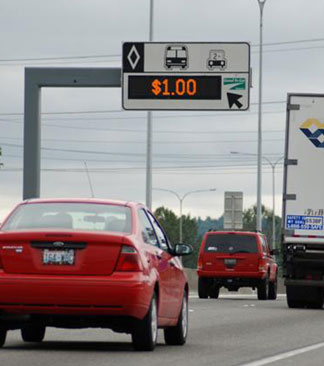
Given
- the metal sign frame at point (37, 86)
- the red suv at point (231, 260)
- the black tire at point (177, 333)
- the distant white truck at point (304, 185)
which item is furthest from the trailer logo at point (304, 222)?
the black tire at point (177, 333)

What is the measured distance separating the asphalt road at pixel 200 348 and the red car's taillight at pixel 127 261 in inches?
34.7

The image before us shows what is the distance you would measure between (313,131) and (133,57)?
5947mm

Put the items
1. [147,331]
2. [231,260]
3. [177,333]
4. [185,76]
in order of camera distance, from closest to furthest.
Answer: [147,331] < [177,333] < [185,76] < [231,260]

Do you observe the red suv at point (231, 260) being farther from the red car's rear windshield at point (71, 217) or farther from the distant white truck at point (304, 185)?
the red car's rear windshield at point (71, 217)

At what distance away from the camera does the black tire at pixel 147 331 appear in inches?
597

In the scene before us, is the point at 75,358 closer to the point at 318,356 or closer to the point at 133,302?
the point at 133,302

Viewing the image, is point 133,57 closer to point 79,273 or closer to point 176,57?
point 176,57

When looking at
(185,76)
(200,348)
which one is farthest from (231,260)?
(200,348)

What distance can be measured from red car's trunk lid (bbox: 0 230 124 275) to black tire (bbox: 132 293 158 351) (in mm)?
661

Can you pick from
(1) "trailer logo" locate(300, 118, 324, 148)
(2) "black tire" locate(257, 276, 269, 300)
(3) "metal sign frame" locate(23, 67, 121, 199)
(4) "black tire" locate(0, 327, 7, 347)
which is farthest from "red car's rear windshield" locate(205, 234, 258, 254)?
(4) "black tire" locate(0, 327, 7, 347)

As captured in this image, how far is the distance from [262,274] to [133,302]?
983 inches

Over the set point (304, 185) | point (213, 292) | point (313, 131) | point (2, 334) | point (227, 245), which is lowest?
point (213, 292)

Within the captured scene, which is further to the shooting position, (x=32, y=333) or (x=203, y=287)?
(x=203, y=287)

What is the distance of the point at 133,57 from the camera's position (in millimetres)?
33844
